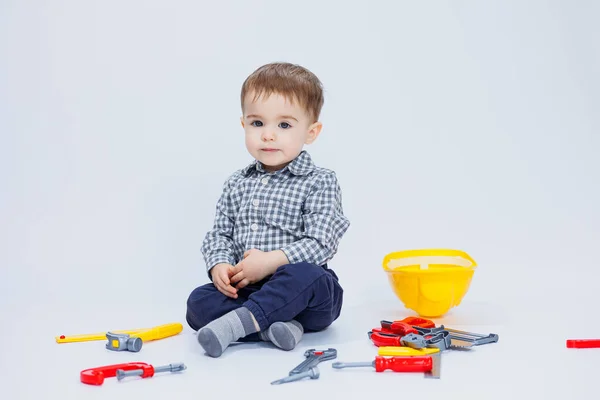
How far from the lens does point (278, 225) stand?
2.24m

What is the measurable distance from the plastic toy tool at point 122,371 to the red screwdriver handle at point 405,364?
1.43 feet

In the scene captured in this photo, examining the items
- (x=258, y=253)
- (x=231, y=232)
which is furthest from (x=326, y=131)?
(x=258, y=253)

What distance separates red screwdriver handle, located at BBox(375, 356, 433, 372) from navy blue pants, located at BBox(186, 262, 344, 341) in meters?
0.33

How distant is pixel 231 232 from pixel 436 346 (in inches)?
28.7

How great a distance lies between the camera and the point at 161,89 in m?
3.13

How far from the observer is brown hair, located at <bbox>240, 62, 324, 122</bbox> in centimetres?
224

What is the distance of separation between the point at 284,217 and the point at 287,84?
0.37m

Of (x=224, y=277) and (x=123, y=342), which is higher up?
(x=224, y=277)

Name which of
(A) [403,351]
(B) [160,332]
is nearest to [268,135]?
(B) [160,332]

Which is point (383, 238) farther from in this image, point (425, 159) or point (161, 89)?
point (161, 89)

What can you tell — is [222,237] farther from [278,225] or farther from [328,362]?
[328,362]

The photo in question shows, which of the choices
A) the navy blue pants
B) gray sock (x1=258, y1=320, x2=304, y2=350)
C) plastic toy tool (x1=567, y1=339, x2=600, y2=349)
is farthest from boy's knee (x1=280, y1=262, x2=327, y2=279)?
Answer: plastic toy tool (x1=567, y1=339, x2=600, y2=349)

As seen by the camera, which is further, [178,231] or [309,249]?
[178,231]

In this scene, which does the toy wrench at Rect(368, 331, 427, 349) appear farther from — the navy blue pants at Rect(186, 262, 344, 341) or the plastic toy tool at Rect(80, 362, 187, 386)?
the plastic toy tool at Rect(80, 362, 187, 386)
